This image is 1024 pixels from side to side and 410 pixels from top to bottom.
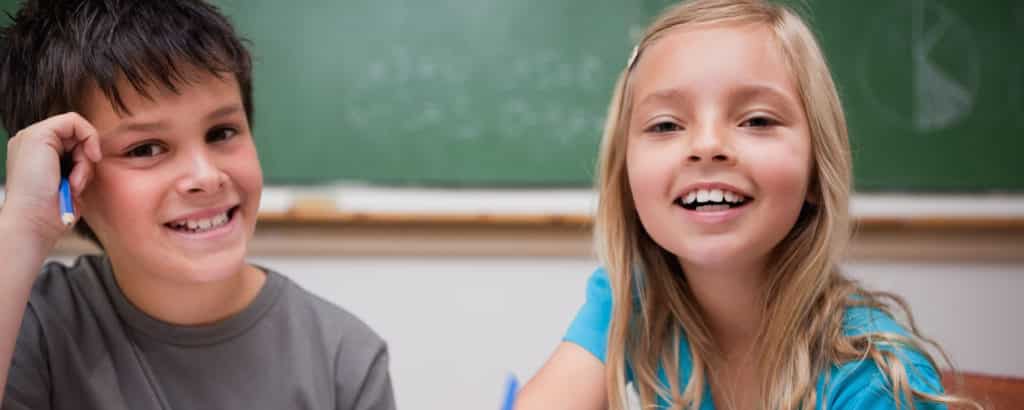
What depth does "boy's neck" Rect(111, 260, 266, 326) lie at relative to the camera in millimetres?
1118

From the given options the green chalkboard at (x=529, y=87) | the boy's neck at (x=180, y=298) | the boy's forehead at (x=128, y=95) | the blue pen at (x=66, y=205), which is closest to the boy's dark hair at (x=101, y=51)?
the boy's forehead at (x=128, y=95)

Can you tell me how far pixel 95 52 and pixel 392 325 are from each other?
4.61 feet

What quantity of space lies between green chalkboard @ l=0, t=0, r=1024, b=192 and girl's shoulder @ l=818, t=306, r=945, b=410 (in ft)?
4.16

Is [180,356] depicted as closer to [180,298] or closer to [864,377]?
[180,298]

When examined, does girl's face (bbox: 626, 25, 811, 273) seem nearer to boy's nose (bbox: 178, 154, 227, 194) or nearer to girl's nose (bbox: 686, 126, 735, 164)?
girl's nose (bbox: 686, 126, 735, 164)

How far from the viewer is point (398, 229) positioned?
7.43 ft

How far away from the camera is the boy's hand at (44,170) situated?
979 mm

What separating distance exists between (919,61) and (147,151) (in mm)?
1911

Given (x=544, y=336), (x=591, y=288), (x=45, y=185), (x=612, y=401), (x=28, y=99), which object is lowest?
(x=544, y=336)

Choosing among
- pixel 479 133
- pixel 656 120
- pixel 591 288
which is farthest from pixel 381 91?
pixel 656 120

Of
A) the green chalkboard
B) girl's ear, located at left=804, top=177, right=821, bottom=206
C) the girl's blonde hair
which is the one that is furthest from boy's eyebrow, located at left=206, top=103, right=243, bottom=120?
the green chalkboard

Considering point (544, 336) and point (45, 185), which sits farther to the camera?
point (544, 336)

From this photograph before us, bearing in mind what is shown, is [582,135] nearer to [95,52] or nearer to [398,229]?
[398,229]

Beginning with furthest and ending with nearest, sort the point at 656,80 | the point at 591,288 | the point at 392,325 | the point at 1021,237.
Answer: the point at 392,325 < the point at 1021,237 < the point at 591,288 < the point at 656,80
